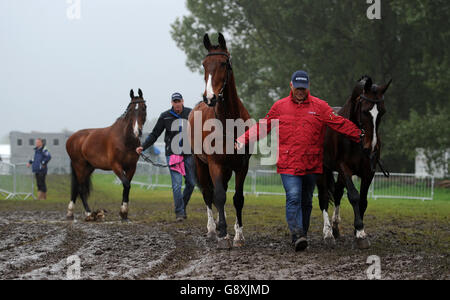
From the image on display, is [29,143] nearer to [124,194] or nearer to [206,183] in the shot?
[124,194]

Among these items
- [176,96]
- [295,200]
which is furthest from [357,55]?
[295,200]

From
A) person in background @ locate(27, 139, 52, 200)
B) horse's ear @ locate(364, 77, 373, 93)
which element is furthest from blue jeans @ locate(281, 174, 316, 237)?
person in background @ locate(27, 139, 52, 200)

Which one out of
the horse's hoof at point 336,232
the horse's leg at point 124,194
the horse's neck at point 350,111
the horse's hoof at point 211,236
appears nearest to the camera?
the horse's neck at point 350,111

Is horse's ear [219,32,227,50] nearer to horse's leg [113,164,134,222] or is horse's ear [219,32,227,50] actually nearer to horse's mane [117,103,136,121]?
horse's mane [117,103,136,121]

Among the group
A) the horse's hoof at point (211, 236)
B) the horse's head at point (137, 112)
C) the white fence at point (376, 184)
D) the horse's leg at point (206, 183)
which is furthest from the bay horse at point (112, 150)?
the white fence at point (376, 184)

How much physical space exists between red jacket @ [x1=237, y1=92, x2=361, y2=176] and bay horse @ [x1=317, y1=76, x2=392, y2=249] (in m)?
0.42

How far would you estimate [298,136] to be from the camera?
667 cm

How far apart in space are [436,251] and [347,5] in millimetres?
20628

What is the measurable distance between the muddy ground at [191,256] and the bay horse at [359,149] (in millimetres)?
406

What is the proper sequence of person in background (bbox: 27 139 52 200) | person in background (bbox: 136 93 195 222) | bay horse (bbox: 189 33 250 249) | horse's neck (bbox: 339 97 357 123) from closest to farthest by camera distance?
bay horse (bbox: 189 33 250 249) < horse's neck (bbox: 339 97 357 123) < person in background (bbox: 136 93 195 222) < person in background (bbox: 27 139 52 200)

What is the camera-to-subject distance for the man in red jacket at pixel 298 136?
6.69 m

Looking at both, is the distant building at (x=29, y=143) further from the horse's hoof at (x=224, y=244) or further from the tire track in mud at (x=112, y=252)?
the horse's hoof at (x=224, y=244)

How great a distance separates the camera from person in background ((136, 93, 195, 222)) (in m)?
10.8

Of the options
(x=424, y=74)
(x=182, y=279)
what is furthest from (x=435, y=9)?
(x=182, y=279)
